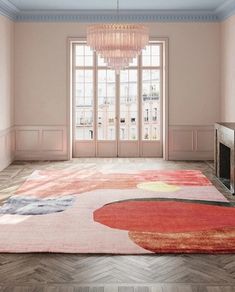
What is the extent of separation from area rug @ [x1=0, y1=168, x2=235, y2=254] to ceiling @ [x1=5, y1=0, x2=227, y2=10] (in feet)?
11.1

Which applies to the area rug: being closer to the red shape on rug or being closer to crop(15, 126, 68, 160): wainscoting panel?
the red shape on rug

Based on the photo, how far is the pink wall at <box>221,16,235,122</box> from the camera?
927cm

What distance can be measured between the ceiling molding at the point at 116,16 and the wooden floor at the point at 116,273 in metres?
6.80

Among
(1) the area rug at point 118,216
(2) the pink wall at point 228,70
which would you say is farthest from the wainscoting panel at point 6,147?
(2) the pink wall at point 228,70

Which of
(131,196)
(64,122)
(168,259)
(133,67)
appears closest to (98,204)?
(131,196)

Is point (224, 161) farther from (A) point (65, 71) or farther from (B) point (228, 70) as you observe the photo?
(A) point (65, 71)

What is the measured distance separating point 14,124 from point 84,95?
167 cm

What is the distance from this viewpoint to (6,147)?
9.71 meters

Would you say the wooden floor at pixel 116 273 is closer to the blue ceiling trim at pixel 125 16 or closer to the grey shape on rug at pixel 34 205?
the grey shape on rug at pixel 34 205

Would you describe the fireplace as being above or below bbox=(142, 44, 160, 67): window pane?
below

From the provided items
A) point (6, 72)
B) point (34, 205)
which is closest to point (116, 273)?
point (34, 205)

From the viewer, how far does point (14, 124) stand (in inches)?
411

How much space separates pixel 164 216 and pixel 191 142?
515 cm

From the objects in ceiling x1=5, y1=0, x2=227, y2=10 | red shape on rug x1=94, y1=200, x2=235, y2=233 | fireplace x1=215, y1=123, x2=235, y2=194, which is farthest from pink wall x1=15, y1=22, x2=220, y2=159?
red shape on rug x1=94, y1=200, x2=235, y2=233
